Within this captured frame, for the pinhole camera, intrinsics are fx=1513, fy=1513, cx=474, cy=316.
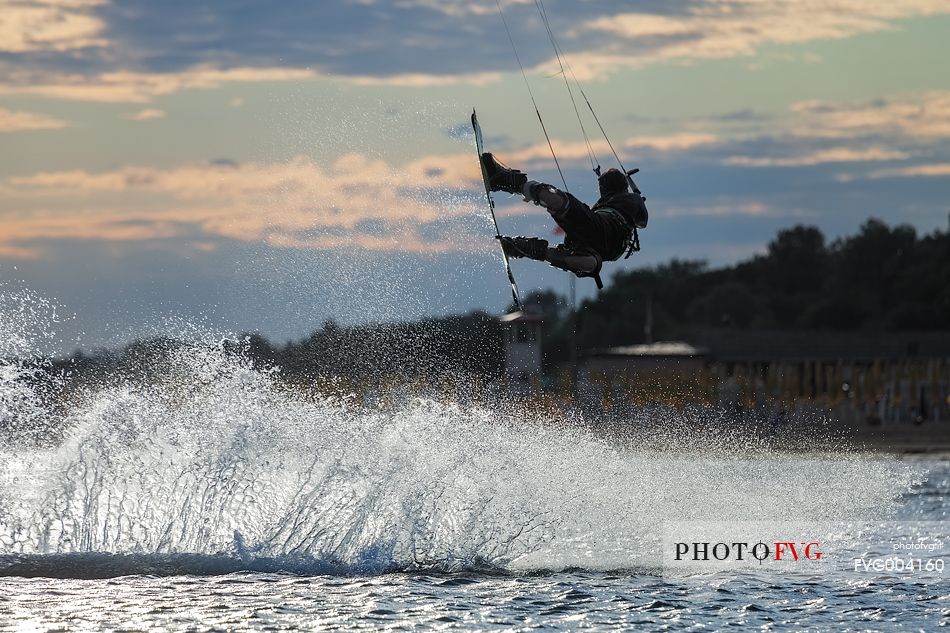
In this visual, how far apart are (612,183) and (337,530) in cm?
518

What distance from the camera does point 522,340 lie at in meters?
73.7

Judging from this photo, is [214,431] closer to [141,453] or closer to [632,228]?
[141,453]

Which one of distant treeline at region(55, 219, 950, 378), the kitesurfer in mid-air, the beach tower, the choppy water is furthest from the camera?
distant treeline at region(55, 219, 950, 378)

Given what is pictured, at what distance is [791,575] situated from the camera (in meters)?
17.6

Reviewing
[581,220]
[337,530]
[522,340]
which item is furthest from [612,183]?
[522,340]

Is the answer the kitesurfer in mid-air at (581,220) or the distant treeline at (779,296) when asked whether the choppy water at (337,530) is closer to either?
the kitesurfer in mid-air at (581,220)

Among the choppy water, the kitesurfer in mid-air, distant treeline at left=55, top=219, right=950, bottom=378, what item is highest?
distant treeline at left=55, top=219, right=950, bottom=378

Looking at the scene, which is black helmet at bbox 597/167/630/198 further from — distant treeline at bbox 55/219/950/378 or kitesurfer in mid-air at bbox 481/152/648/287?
distant treeline at bbox 55/219/950/378

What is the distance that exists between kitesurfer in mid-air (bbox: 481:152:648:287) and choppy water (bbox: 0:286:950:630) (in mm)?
3249

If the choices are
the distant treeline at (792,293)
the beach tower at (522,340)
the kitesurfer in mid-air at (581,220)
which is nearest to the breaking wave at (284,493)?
the kitesurfer in mid-air at (581,220)

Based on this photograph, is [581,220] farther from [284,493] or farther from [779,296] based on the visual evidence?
[779,296]

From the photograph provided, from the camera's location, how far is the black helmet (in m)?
17.8

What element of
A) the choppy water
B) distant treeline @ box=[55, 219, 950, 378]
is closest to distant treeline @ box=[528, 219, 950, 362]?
distant treeline @ box=[55, 219, 950, 378]

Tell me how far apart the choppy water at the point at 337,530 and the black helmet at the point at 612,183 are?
3.95 metres
